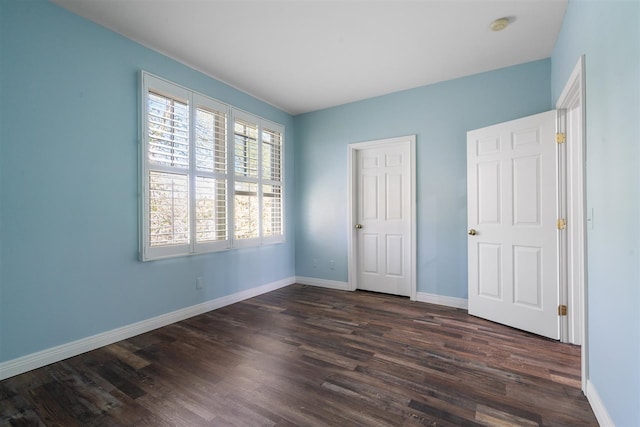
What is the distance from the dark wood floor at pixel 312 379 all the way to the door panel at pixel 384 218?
1.11 metres

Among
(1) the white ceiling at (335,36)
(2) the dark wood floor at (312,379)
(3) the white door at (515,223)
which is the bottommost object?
(2) the dark wood floor at (312,379)

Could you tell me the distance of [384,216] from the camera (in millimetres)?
4242

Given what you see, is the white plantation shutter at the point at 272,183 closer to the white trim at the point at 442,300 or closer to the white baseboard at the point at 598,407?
the white trim at the point at 442,300

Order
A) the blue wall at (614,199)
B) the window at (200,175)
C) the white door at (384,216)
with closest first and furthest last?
1. the blue wall at (614,199)
2. the window at (200,175)
3. the white door at (384,216)

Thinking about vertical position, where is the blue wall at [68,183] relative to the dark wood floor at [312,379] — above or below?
above

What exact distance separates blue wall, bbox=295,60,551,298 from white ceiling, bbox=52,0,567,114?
0.24m

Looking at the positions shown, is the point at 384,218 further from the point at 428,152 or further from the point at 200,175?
the point at 200,175

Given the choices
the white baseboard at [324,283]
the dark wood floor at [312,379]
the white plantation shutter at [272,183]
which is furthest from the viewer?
the white baseboard at [324,283]

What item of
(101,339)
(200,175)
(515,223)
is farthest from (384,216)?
(101,339)

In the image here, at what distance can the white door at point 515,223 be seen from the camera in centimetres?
271

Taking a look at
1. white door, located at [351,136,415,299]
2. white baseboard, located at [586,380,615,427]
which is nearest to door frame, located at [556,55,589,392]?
white baseboard, located at [586,380,615,427]

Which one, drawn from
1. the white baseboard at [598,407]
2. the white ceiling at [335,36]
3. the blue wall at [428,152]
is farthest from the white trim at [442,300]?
the white ceiling at [335,36]

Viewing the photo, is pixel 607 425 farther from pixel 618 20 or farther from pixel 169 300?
pixel 169 300

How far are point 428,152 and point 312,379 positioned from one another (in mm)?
3025
